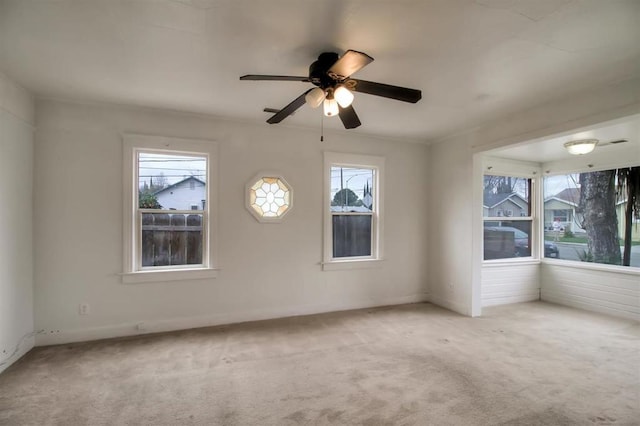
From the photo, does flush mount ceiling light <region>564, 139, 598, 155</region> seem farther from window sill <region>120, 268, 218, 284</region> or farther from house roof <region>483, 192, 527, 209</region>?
window sill <region>120, 268, 218, 284</region>

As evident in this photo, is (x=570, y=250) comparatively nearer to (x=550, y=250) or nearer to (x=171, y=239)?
(x=550, y=250)

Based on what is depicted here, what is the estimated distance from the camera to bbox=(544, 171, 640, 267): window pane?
432 cm

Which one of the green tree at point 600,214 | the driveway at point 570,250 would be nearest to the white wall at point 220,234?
the driveway at point 570,250

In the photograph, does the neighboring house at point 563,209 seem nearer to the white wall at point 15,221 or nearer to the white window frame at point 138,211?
the white window frame at point 138,211

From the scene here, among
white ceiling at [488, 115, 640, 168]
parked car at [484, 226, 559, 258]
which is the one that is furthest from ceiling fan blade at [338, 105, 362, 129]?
parked car at [484, 226, 559, 258]

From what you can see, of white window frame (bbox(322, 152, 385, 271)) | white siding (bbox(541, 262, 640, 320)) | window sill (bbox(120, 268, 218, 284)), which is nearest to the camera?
window sill (bbox(120, 268, 218, 284))

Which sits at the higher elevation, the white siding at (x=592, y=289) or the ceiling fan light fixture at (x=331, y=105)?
the ceiling fan light fixture at (x=331, y=105)

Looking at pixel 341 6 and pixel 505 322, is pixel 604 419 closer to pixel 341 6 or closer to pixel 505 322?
pixel 505 322

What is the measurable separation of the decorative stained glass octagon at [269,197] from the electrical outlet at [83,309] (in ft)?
6.71

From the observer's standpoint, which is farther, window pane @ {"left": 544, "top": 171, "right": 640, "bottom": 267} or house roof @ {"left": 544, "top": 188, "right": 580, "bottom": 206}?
house roof @ {"left": 544, "top": 188, "right": 580, "bottom": 206}

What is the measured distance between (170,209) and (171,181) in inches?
13.5

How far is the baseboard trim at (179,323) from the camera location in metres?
3.17

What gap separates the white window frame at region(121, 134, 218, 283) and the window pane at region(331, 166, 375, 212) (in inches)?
67.2

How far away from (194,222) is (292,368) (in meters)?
2.12
